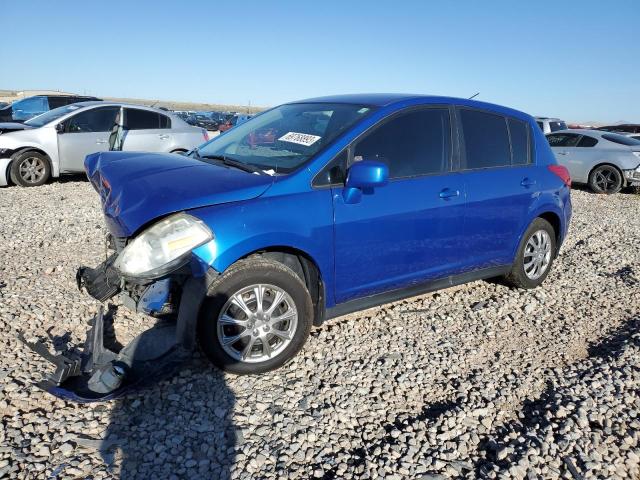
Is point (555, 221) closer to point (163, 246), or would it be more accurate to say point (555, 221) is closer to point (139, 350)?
point (163, 246)

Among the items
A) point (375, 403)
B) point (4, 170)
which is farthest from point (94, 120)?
point (375, 403)

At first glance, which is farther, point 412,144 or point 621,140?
point 621,140

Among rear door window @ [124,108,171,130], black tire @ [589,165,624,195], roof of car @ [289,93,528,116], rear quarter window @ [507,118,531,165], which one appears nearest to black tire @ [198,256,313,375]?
roof of car @ [289,93,528,116]

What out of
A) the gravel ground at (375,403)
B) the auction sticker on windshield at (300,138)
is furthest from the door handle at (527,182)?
the auction sticker on windshield at (300,138)

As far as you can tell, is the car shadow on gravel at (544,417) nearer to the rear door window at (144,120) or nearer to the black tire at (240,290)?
the black tire at (240,290)

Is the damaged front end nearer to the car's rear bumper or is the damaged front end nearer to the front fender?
the front fender

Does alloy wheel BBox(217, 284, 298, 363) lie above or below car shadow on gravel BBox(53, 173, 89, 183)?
below

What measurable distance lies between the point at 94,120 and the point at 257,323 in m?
8.19

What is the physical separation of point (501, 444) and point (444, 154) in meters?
2.20

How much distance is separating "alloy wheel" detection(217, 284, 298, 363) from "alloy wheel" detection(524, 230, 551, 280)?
2.74 metres

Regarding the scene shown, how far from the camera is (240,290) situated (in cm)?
300

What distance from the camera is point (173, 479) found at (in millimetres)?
2326

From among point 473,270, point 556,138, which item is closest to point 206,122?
point 556,138

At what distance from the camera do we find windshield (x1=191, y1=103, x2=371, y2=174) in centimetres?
350
